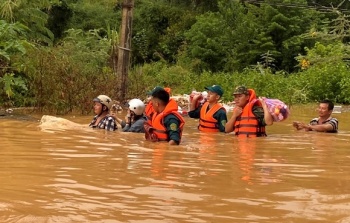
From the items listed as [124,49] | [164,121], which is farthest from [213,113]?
[124,49]

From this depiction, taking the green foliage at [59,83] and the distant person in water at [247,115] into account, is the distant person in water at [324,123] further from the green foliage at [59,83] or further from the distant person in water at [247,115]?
the green foliage at [59,83]

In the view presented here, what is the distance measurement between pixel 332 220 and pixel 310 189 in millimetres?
1123

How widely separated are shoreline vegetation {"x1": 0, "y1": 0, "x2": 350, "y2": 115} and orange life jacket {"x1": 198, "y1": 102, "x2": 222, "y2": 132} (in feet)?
11.5

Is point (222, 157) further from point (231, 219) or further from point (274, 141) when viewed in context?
point (231, 219)

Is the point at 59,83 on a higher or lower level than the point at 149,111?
higher

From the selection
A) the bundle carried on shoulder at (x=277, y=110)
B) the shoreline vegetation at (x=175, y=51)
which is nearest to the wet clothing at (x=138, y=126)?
the bundle carried on shoulder at (x=277, y=110)

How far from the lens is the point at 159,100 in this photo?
27.8 ft

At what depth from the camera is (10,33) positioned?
526 inches

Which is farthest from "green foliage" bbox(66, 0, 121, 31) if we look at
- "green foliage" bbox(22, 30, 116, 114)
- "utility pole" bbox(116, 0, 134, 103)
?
"green foliage" bbox(22, 30, 116, 114)

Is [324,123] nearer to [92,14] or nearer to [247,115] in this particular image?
[247,115]

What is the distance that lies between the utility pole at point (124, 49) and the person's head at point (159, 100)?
6.34 metres

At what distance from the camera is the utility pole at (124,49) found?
14.9 m

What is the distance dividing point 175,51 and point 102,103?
25.6 meters

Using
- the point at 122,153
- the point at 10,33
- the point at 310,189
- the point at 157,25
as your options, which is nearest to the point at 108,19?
the point at 157,25
